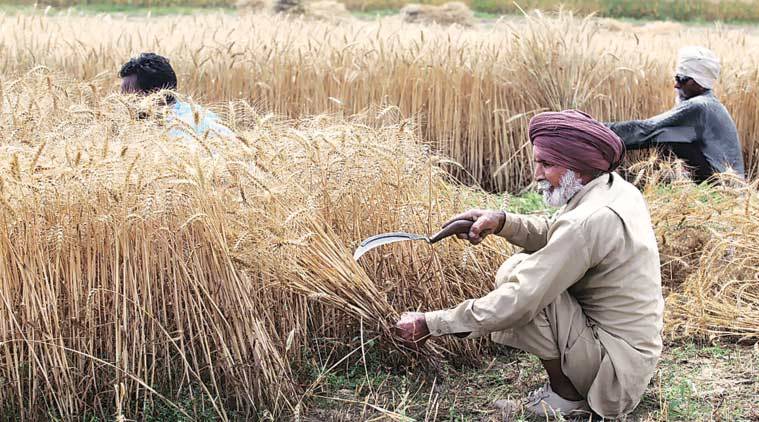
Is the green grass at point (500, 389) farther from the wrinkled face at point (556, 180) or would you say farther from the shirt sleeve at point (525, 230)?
the wrinkled face at point (556, 180)

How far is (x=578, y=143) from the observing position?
3.06 metres

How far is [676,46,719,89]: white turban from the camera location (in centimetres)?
602

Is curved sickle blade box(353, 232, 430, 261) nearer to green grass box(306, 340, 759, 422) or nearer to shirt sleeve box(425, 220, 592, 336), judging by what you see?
shirt sleeve box(425, 220, 592, 336)

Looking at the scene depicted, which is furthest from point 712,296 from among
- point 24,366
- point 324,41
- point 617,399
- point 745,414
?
point 324,41

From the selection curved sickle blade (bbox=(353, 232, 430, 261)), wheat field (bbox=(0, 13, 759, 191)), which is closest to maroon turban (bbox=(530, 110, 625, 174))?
curved sickle blade (bbox=(353, 232, 430, 261))

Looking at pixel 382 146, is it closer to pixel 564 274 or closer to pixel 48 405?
pixel 564 274

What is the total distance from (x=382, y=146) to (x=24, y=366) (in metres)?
1.50

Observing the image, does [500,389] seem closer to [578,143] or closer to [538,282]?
[538,282]

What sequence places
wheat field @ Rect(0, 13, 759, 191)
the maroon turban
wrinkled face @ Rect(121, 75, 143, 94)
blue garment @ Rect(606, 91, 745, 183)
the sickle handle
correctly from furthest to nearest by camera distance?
wheat field @ Rect(0, 13, 759, 191)
blue garment @ Rect(606, 91, 745, 183)
wrinkled face @ Rect(121, 75, 143, 94)
the sickle handle
the maroon turban

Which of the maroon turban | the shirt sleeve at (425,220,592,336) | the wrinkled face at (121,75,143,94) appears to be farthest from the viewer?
the wrinkled face at (121,75,143,94)

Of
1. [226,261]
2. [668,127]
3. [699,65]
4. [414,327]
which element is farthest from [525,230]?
[699,65]

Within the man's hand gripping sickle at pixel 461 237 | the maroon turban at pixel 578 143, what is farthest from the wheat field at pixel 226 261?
the maroon turban at pixel 578 143

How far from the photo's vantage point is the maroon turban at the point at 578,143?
306 cm

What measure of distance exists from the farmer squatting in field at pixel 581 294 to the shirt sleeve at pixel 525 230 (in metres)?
0.14
